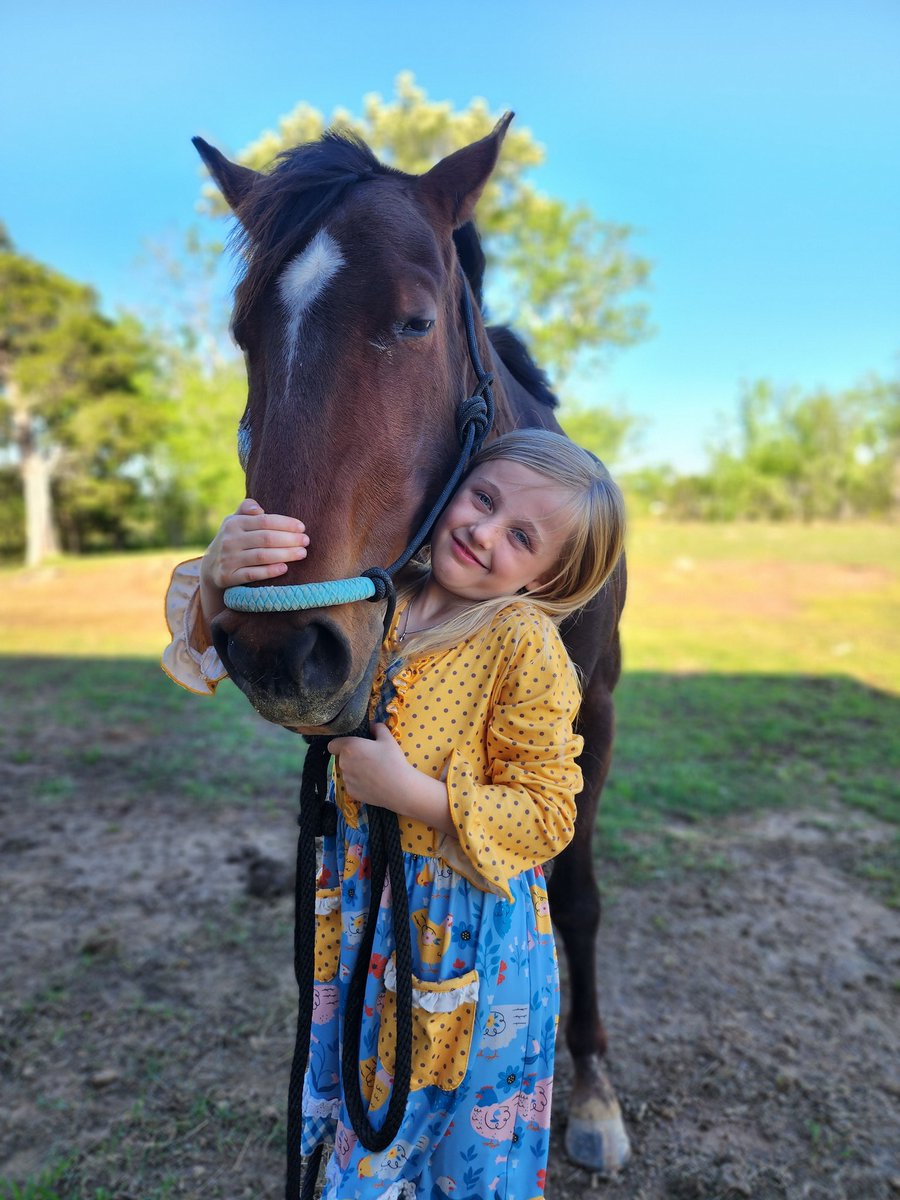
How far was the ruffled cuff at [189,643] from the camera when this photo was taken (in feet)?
5.04

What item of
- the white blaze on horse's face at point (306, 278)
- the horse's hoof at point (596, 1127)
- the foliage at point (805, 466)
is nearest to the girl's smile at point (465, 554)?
the white blaze on horse's face at point (306, 278)

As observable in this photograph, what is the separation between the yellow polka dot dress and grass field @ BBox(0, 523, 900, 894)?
256cm

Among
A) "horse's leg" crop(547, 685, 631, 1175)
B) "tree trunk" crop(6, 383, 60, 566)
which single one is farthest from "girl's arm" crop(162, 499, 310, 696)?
"tree trunk" crop(6, 383, 60, 566)

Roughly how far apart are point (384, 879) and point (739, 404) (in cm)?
4530

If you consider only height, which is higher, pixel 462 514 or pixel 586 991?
pixel 462 514

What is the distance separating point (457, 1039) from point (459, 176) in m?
1.71

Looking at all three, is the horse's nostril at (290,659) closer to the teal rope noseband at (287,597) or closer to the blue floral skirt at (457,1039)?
the teal rope noseband at (287,597)

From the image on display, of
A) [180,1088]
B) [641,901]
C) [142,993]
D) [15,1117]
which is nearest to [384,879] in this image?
[180,1088]

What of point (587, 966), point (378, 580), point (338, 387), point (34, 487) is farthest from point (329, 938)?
point (34, 487)

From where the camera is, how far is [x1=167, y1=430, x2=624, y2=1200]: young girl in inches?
50.3

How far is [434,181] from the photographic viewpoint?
5.24ft

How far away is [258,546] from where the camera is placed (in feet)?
3.76

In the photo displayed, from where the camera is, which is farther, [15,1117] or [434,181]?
[15,1117]

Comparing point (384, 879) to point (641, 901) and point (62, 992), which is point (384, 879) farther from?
point (641, 901)
